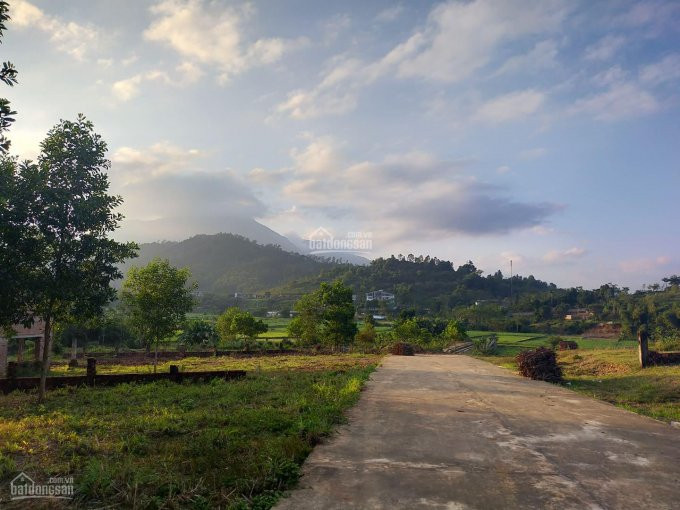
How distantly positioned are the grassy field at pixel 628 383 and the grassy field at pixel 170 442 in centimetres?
856

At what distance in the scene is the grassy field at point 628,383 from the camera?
12366 millimetres

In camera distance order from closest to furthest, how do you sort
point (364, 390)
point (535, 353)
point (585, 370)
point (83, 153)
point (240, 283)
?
1. point (83, 153)
2. point (364, 390)
3. point (535, 353)
4. point (585, 370)
5. point (240, 283)

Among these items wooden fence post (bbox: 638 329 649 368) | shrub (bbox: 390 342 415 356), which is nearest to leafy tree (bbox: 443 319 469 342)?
shrub (bbox: 390 342 415 356)

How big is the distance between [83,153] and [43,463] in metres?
9.80

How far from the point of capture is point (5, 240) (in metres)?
11.8

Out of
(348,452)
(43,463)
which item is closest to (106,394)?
(43,463)

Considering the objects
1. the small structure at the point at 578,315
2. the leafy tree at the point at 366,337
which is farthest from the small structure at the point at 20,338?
the small structure at the point at 578,315

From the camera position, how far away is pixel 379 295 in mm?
118562

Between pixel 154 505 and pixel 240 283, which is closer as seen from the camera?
pixel 154 505

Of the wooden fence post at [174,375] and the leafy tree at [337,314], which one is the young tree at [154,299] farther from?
the leafy tree at [337,314]

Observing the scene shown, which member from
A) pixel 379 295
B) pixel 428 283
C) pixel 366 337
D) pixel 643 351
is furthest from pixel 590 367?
pixel 428 283

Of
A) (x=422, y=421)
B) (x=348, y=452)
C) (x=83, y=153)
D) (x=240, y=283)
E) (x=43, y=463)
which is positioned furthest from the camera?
(x=240, y=283)

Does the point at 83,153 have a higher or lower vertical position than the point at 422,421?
higher

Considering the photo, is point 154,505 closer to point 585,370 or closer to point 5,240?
point 5,240
